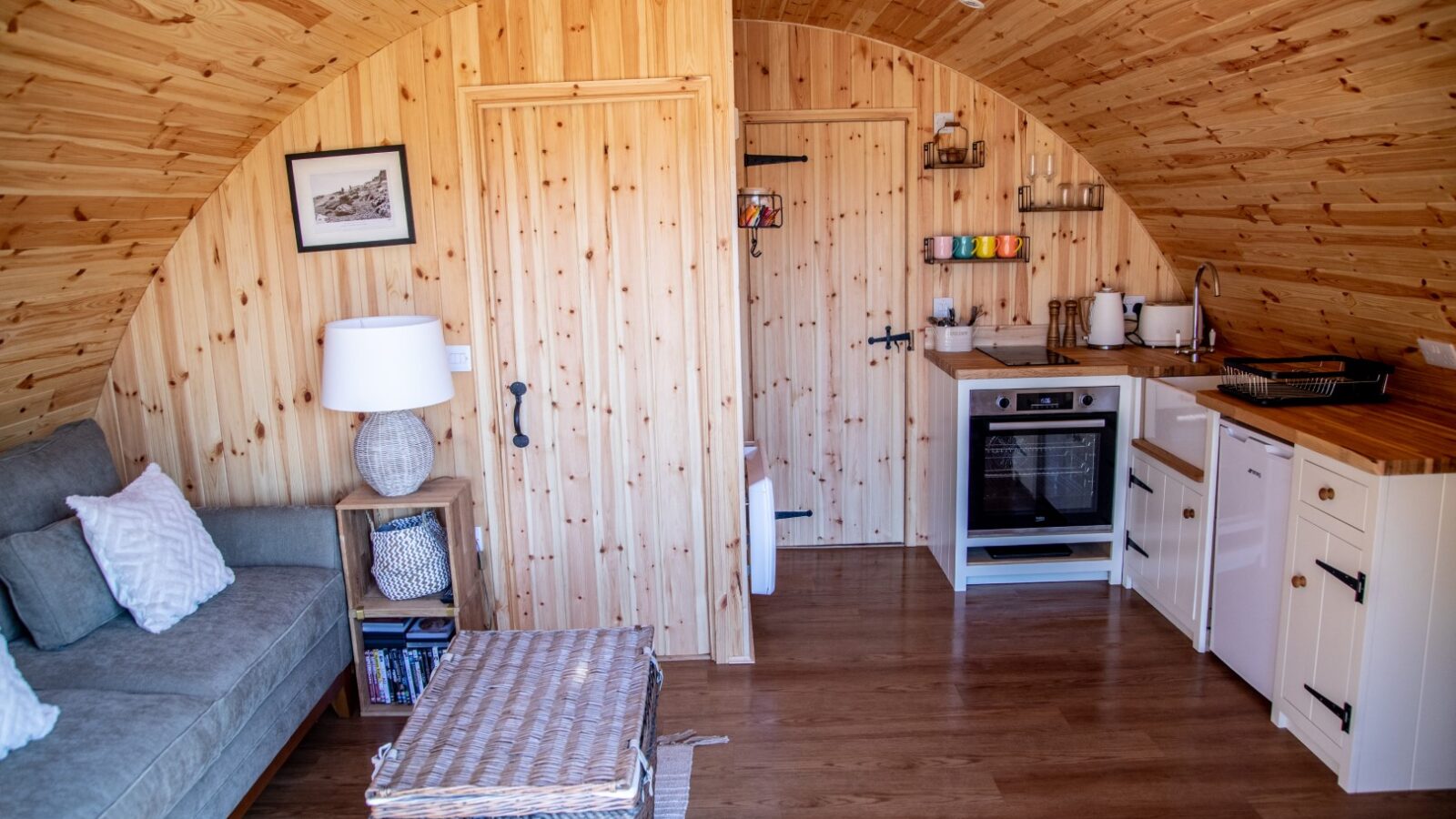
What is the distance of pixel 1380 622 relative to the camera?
101 inches

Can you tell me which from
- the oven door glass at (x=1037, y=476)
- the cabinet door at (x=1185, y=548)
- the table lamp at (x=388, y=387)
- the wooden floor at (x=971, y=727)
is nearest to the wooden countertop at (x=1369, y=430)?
the cabinet door at (x=1185, y=548)

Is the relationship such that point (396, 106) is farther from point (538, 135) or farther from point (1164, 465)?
point (1164, 465)

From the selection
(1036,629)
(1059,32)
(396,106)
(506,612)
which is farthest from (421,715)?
(1059,32)

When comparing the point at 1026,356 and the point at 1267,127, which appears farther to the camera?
the point at 1026,356

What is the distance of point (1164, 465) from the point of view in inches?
146

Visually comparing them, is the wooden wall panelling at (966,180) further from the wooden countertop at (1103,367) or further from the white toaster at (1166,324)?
the wooden countertop at (1103,367)

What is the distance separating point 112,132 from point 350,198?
841mm

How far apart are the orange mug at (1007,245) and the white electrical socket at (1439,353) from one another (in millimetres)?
1738

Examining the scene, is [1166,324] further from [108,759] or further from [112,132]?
[108,759]

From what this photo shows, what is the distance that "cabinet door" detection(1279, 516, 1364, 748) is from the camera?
2.63 metres

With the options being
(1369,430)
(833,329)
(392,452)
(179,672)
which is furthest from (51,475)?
(1369,430)

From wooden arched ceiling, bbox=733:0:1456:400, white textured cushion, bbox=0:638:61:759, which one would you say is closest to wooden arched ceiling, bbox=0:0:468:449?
white textured cushion, bbox=0:638:61:759

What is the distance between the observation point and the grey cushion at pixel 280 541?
10.6 ft

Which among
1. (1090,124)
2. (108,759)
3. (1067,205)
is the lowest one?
(108,759)
